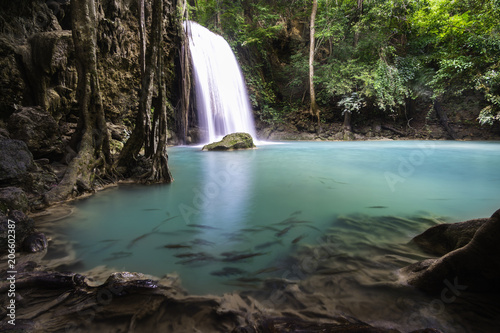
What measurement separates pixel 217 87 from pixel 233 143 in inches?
214

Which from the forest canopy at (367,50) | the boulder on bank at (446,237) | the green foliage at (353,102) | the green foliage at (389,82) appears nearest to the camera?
the boulder on bank at (446,237)

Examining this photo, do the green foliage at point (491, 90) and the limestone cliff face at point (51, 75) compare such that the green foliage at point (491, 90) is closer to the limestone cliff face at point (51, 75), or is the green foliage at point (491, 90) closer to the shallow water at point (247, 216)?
the shallow water at point (247, 216)

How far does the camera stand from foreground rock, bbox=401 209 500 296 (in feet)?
4.53

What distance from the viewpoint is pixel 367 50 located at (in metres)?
17.1

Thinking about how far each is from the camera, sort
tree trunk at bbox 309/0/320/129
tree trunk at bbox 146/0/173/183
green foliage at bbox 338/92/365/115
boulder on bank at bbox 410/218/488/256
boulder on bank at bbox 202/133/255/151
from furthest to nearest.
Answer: tree trunk at bbox 309/0/320/129
green foliage at bbox 338/92/365/115
boulder on bank at bbox 202/133/255/151
tree trunk at bbox 146/0/173/183
boulder on bank at bbox 410/218/488/256

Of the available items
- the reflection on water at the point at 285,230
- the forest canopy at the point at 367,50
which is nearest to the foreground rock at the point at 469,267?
the reflection on water at the point at 285,230

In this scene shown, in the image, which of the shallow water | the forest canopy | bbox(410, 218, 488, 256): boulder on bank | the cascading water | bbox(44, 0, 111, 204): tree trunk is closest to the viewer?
bbox(410, 218, 488, 256): boulder on bank

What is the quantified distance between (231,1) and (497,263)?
2214 cm

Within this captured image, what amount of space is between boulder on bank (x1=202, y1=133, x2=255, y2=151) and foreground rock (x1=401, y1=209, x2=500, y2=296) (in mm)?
10475

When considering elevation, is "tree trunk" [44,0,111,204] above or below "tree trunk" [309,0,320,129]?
below

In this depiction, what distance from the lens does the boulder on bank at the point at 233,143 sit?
11.9 metres

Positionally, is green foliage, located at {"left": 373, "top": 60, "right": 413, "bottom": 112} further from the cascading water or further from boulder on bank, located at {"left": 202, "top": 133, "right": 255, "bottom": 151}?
boulder on bank, located at {"left": 202, "top": 133, "right": 255, "bottom": 151}

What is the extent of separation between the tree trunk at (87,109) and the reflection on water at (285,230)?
0.56 meters

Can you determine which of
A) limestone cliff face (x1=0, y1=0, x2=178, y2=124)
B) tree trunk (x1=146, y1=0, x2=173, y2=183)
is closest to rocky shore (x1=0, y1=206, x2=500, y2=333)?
tree trunk (x1=146, y1=0, x2=173, y2=183)
